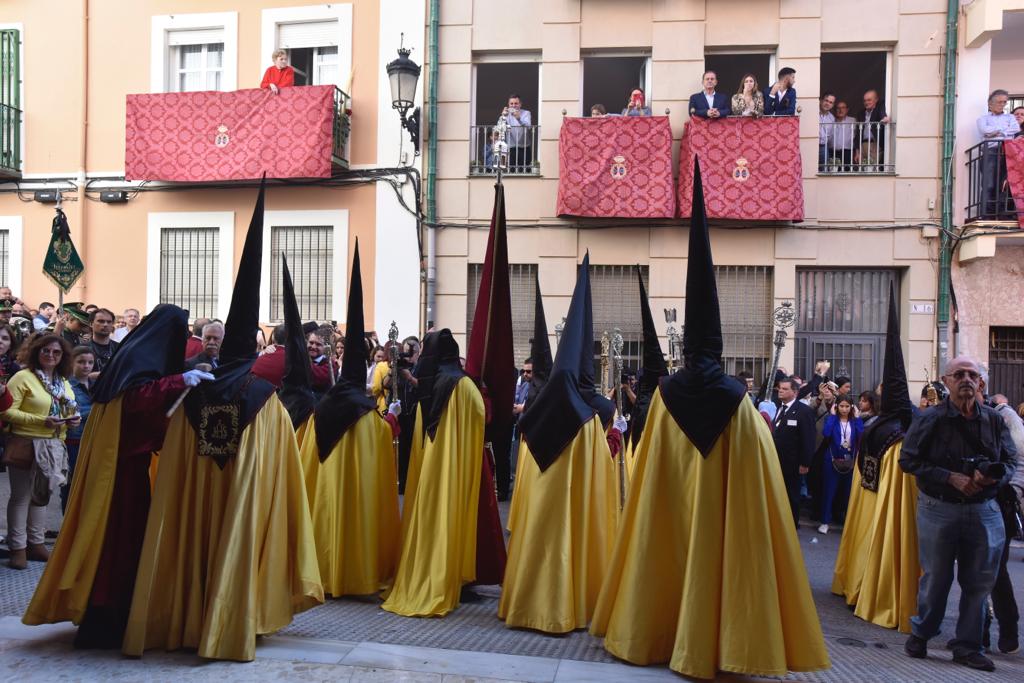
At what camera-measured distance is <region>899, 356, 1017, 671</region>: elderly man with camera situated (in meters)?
5.52

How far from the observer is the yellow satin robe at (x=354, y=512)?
658cm

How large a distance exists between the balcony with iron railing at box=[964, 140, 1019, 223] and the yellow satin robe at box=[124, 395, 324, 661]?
12153mm

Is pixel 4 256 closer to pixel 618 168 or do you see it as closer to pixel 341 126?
pixel 341 126

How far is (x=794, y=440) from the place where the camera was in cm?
965

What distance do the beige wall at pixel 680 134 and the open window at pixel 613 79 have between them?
39cm

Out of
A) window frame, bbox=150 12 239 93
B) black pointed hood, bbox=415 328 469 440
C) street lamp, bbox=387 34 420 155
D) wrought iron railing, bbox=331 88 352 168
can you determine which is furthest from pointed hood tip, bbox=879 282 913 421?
window frame, bbox=150 12 239 93

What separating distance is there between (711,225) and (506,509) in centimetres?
651

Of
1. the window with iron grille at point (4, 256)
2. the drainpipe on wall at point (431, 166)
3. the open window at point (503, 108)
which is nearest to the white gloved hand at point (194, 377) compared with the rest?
the drainpipe on wall at point (431, 166)

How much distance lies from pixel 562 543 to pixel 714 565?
→ 4.19 ft

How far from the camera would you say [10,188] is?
16141 millimetres

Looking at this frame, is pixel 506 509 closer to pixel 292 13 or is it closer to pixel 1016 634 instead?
pixel 1016 634

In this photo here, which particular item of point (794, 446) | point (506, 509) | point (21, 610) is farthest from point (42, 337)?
point (794, 446)

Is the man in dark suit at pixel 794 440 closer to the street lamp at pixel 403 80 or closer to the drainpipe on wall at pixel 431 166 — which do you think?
the drainpipe on wall at pixel 431 166

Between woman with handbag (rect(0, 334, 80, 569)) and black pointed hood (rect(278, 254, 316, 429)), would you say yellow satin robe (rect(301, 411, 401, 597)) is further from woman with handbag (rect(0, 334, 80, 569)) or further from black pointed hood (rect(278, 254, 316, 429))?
woman with handbag (rect(0, 334, 80, 569))
